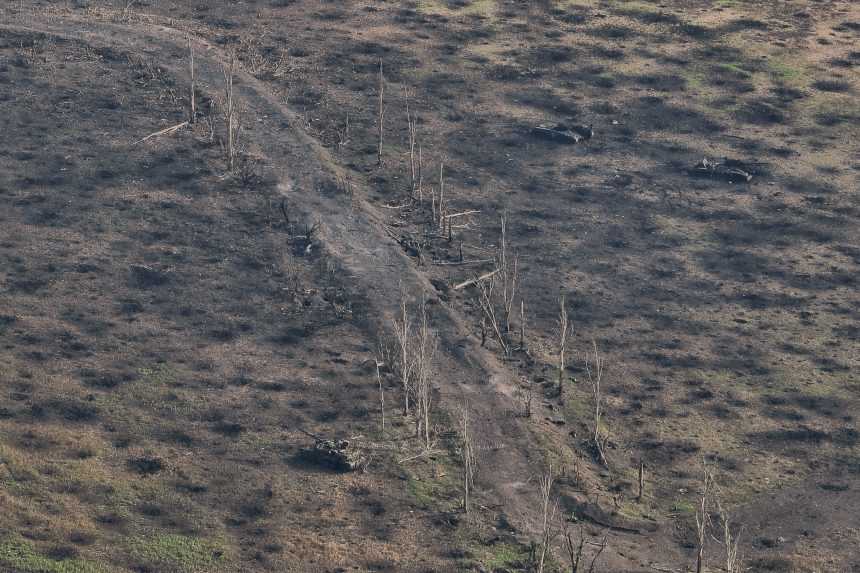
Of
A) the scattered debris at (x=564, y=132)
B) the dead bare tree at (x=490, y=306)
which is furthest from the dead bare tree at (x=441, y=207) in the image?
the scattered debris at (x=564, y=132)

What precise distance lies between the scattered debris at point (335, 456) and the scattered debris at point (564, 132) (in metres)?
37.9

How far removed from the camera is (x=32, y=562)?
4125cm

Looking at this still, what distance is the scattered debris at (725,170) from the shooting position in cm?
7950

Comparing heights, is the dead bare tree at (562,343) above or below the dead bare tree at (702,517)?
above

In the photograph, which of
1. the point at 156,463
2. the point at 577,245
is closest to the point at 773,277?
the point at 577,245

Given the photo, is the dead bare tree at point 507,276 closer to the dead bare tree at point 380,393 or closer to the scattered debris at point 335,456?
the dead bare tree at point 380,393

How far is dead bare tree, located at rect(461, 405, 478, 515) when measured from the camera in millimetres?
48459

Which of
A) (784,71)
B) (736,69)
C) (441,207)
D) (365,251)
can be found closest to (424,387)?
(365,251)

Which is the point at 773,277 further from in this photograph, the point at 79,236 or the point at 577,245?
the point at 79,236

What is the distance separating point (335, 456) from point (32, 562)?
13.7 meters

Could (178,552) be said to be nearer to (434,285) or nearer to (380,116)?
(434,285)

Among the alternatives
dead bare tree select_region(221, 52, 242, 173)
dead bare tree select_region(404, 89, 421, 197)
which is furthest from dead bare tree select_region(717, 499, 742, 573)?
dead bare tree select_region(221, 52, 242, 173)

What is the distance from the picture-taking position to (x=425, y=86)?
3521 inches

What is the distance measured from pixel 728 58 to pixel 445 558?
204 ft
